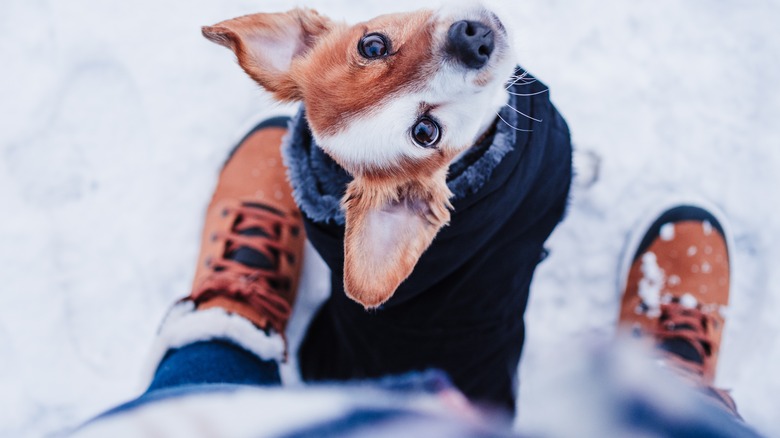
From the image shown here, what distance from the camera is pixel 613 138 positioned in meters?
2.14

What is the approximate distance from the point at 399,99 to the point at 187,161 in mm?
1262

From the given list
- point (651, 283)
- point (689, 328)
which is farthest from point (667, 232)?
point (689, 328)

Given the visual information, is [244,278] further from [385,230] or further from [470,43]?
[470,43]

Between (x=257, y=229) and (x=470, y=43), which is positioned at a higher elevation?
(x=470, y=43)

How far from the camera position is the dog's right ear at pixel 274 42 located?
1.33m

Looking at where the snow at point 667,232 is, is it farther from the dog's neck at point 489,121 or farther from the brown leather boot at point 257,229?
the brown leather boot at point 257,229

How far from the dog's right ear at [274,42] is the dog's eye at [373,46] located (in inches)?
7.9

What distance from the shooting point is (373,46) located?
1379mm

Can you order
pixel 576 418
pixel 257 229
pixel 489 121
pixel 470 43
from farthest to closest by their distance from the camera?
pixel 257 229 → pixel 489 121 → pixel 470 43 → pixel 576 418

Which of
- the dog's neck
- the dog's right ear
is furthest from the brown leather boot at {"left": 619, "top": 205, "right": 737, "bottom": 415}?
the dog's right ear

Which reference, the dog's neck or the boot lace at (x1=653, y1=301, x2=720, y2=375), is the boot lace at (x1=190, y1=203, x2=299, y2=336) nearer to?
the dog's neck

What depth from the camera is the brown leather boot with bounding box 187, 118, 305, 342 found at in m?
2.11

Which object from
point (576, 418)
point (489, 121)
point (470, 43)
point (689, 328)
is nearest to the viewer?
point (576, 418)

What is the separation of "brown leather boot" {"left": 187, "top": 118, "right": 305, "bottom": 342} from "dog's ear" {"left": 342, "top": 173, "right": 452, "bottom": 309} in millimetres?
889
